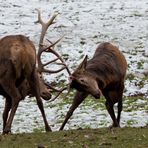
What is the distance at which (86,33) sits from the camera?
24.7 meters

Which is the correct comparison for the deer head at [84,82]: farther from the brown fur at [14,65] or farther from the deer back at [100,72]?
the brown fur at [14,65]

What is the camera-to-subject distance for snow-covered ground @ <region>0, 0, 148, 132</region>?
15289mm

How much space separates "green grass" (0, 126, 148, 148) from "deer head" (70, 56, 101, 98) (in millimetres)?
1107

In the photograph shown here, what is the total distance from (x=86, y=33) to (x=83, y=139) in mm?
15755

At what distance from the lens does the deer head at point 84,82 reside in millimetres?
11148

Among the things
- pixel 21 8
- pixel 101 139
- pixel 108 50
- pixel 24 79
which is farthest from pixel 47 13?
pixel 101 139

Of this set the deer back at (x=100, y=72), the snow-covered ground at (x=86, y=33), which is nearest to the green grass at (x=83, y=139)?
the deer back at (x=100, y=72)

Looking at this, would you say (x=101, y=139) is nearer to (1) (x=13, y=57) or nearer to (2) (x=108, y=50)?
(1) (x=13, y=57)

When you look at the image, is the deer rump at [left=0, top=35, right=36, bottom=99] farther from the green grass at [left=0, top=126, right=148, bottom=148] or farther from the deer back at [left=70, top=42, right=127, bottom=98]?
the green grass at [left=0, top=126, right=148, bottom=148]

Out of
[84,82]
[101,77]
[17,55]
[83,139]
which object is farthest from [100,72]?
[83,139]

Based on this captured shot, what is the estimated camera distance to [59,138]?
951 centimetres

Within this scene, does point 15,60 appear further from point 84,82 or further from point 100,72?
point 100,72

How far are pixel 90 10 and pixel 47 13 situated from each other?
1961mm

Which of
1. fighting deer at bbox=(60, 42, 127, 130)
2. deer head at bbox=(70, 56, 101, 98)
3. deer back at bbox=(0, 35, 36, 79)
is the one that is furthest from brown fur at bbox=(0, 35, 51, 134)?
fighting deer at bbox=(60, 42, 127, 130)
